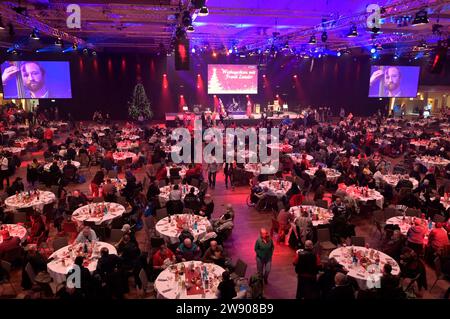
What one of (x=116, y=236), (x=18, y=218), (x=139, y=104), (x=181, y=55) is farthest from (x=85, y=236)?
(x=139, y=104)

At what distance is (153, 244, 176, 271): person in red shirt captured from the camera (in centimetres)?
708

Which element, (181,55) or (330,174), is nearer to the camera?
(181,55)

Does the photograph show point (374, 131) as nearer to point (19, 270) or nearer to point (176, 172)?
point (176, 172)

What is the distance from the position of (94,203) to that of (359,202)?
24.5 feet

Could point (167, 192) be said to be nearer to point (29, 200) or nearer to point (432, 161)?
point (29, 200)

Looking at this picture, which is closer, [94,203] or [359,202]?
[94,203]

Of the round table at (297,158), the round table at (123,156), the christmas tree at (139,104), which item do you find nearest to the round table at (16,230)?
the round table at (123,156)

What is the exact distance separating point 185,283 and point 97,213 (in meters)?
3.90

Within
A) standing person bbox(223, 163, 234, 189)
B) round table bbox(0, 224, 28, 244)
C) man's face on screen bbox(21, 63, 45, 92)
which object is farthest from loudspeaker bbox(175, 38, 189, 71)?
man's face on screen bbox(21, 63, 45, 92)

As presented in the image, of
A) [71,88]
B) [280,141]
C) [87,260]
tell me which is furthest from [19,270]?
[71,88]

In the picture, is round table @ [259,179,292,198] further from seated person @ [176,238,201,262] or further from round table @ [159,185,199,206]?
seated person @ [176,238,201,262]

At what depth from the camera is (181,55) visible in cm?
1205

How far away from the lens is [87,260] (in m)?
7.16

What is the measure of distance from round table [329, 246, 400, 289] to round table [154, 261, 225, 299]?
2412mm
